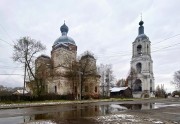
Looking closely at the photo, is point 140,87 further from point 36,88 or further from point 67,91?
point 36,88

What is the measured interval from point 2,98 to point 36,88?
9.57 meters

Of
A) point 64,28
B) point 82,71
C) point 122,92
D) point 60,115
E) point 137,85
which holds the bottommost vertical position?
point 122,92

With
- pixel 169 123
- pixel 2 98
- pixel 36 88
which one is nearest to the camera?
pixel 169 123

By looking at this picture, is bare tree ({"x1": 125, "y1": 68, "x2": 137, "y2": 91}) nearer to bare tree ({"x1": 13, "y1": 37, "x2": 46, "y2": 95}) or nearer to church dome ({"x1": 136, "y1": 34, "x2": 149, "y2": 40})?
church dome ({"x1": 136, "y1": 34, "x2": 149, "y2": 40})

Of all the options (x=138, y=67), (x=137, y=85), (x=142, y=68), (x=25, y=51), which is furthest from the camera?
(x=137, y=85)

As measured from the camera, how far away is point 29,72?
44312mm

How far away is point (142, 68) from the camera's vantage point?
8612cm

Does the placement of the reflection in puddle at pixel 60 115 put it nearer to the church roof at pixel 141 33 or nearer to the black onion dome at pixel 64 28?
the black onion dome at pixel 64 28

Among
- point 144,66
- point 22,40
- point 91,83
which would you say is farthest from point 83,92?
point 144,66

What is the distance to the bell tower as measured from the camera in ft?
278

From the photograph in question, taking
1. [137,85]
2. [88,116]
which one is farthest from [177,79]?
[88,116]

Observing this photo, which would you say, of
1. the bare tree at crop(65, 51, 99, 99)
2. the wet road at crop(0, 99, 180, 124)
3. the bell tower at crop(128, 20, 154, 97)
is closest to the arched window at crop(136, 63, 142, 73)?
the bell tower at crop(128, 20, 154, 97)

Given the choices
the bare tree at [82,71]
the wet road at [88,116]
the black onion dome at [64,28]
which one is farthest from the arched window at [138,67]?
the wet road at [88,116]

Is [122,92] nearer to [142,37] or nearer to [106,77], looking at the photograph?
[106,77]
